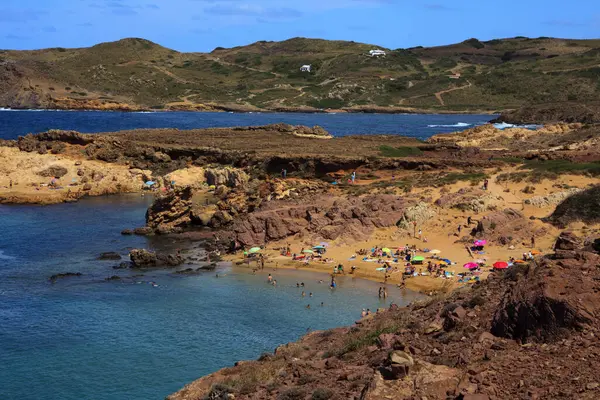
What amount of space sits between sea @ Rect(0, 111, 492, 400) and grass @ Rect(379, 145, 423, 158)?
1089 inches

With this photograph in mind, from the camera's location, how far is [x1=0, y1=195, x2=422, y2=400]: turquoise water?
2309cm

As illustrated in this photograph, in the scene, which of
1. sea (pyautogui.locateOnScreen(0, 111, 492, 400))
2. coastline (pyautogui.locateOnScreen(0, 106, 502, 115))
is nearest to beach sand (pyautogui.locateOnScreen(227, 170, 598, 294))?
sea (pyautogui.locateOnScreen(0, 111, 492, 400))

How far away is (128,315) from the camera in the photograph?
96.6 feet

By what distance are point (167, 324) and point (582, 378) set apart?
1862 cm

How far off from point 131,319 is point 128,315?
0.62m

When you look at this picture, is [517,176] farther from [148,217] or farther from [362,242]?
[148,217]

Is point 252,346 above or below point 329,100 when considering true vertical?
below

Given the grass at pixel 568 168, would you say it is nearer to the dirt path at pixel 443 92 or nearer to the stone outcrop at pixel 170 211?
the stone outcrop at pixel 170 211

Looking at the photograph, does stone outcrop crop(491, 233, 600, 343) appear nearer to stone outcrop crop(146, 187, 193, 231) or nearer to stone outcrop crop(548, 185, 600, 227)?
stone outcrop crop(548, 185, 600, 227)

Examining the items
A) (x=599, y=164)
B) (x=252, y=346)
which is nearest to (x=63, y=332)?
(x=252, y=346)

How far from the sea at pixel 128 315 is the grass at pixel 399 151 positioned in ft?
90.8

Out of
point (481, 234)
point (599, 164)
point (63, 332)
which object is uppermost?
point (599, 164)

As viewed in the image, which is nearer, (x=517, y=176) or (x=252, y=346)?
(x=252, y=346)

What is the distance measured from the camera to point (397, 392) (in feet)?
44.8
